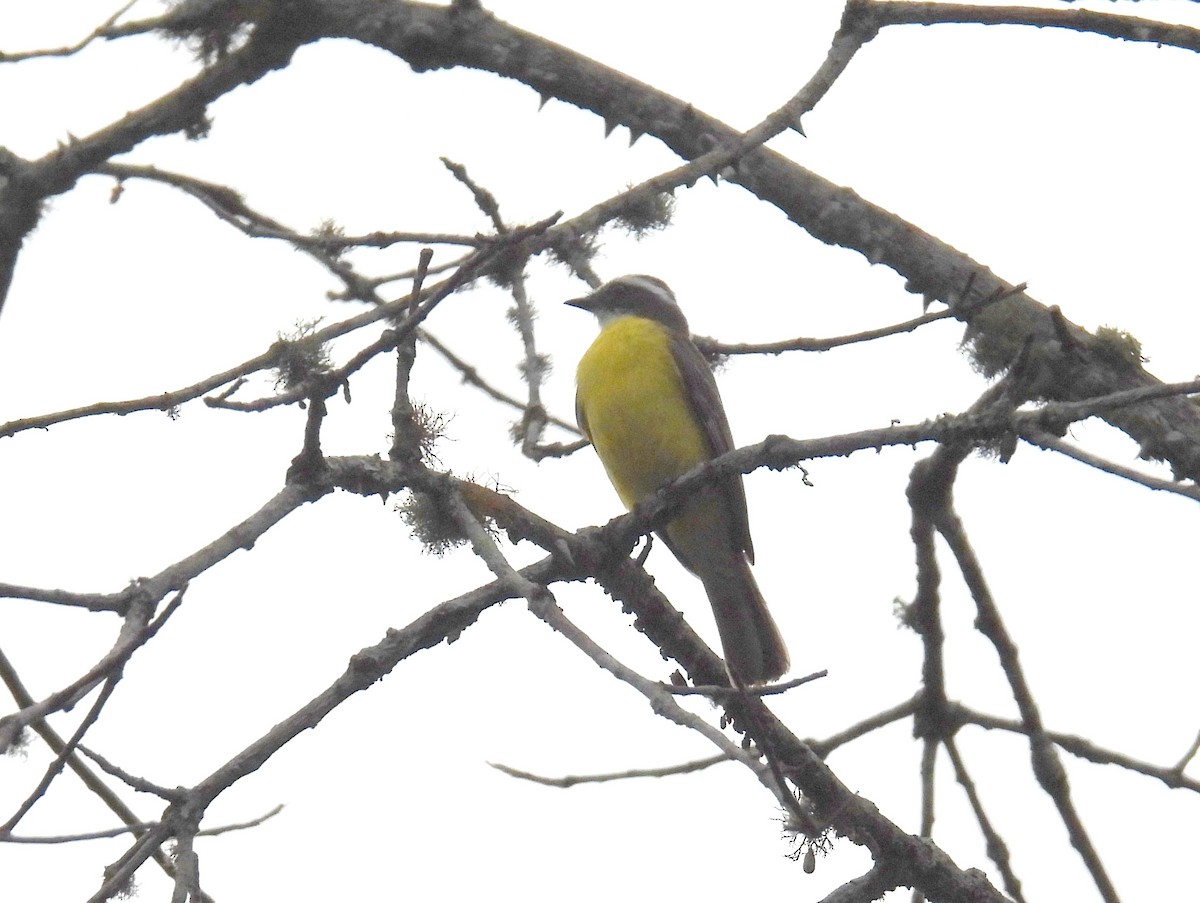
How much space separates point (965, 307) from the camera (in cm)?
416

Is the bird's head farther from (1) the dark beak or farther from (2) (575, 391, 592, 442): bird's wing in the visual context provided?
(2) (575, 391, 592, 442): bird's wing

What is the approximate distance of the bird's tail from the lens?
641cm

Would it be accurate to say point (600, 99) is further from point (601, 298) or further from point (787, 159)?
point (601, 298)

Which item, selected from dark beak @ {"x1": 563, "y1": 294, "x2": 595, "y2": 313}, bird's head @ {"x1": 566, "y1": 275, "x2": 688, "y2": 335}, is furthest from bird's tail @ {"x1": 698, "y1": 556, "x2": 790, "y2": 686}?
dark beak @ {"x1": 563, "y1": 294, "x2": 595, "y2": 313}

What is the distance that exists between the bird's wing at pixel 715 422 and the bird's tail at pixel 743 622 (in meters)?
0.13

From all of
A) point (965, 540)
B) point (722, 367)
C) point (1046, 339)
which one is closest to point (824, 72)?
point (1046, 339)

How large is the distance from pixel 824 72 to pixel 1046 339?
52.0 inches

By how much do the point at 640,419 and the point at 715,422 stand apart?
38 centimetres

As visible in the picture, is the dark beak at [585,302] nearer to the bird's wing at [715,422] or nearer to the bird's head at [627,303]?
the bird's head at [627,303]

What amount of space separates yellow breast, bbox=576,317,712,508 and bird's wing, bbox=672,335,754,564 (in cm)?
3

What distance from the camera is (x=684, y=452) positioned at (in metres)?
6.46

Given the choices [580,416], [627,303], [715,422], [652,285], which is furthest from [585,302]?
[715,422]

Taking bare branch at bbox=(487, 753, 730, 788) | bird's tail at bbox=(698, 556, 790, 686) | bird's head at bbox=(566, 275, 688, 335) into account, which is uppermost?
bird's head at bbox=(566, 275, 688, 335)

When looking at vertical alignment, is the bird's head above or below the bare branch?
above
